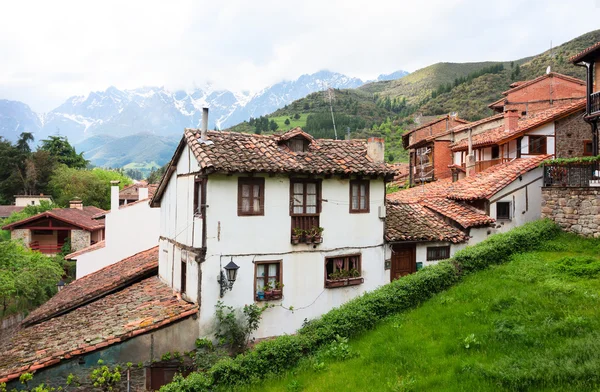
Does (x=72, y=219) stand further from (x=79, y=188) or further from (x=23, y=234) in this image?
(x=79, y=188)

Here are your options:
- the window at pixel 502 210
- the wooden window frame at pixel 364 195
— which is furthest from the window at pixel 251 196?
the window at pixel 502 210

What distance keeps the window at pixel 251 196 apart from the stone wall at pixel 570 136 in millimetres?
20725

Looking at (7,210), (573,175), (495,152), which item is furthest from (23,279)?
(7,210)

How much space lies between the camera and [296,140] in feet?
52.6

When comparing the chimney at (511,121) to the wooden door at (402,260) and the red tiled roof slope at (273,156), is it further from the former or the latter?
the red tiled roof slope at (273,156)

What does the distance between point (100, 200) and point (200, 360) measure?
169 feet

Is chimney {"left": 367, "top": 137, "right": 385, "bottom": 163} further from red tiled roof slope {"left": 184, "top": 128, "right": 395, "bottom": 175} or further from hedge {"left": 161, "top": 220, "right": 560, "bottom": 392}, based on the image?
hedge {"left": 161, "top": 220, "right": 560, "bottom": 392}

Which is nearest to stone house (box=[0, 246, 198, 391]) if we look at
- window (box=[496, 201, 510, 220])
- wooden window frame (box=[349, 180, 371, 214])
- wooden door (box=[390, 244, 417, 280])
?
wooden window frame (box=[349, 180, 371, 214])

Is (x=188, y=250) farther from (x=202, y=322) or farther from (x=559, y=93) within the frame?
(x=559, y=93)

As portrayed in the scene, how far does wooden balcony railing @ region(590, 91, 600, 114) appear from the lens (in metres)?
20.5

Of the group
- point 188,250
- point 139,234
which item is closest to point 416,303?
point 188,250

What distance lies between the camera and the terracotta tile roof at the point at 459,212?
62.9 ft

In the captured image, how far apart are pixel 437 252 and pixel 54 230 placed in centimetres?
3701

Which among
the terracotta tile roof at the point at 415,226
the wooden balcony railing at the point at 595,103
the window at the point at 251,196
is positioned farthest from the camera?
the wooden balcony railing at the point at 595,103
